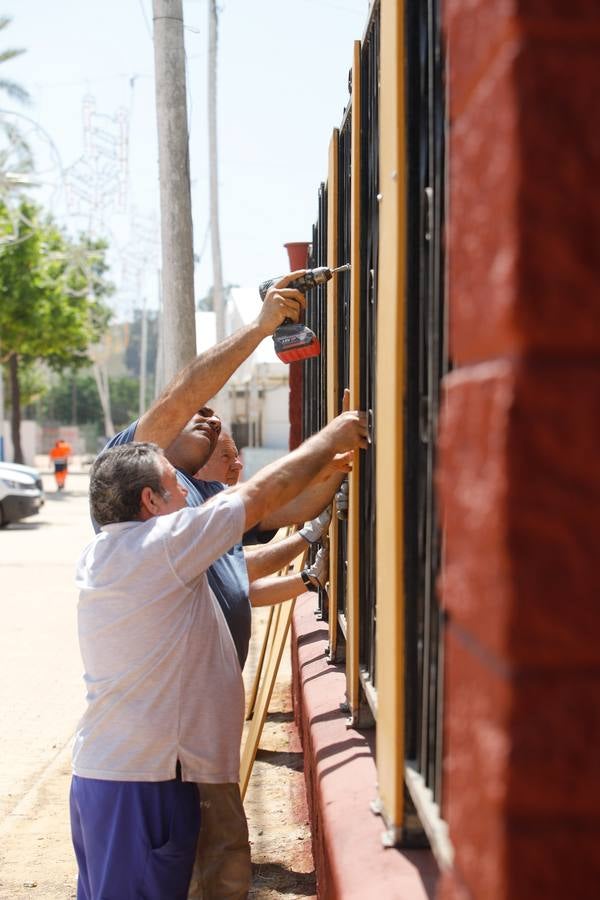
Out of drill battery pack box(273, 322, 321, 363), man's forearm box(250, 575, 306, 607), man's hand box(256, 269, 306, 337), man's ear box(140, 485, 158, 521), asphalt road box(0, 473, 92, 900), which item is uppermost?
man's hand box(256, 269, 306, 337)

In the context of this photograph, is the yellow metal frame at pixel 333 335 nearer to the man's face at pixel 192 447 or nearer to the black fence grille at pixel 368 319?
the man's face at pixel 192 447

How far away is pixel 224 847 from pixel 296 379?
4.82 metres

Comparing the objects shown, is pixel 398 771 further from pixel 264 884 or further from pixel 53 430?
pixel 53 430

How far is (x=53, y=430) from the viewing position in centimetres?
8362

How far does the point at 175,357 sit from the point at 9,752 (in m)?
2.81

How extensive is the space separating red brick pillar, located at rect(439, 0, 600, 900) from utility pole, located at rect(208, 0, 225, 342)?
2154 centimetres

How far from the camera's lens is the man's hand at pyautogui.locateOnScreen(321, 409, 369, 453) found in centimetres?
325

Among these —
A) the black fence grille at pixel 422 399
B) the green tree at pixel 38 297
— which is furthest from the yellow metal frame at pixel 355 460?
the green tree at pixel 38 297

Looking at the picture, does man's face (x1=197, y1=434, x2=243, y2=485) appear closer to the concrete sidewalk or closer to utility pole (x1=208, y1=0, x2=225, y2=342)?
the concrete sidewalk

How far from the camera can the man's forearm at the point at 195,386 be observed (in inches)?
161

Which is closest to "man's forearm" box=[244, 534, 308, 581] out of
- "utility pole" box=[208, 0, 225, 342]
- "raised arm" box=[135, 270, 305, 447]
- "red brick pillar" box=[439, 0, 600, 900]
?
"raised arm" box=[135, 270, 305, 447]

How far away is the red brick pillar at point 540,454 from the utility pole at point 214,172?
21535mm

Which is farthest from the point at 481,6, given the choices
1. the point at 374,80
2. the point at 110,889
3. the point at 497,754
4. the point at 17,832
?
the point at 17,832

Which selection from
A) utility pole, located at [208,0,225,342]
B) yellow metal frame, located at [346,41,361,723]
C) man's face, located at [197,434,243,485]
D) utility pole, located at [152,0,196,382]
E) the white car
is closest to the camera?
yellow metal frame, located at [346,41,361,723]
